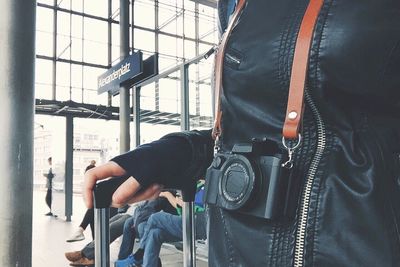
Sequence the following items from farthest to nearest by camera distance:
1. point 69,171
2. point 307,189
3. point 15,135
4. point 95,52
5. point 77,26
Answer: point 95,52 < point 77,26 < point 69,171 < point 15,135 < point 307,189


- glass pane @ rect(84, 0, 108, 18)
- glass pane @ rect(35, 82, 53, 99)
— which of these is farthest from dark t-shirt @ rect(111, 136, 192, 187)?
glass pane @ rect(84, 0, 108, 18)

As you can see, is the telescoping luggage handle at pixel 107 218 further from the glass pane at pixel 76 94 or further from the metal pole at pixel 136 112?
the glass pane at pixel 76 94

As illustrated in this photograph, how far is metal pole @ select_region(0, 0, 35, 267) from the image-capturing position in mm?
3730

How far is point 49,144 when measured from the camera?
11203mm

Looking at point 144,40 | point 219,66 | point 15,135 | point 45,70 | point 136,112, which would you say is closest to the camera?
point 219,66

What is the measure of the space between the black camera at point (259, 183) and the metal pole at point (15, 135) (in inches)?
143

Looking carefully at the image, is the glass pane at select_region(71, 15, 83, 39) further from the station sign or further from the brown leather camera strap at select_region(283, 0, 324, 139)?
the brown leather camera strap at select_region(283, 0, 324, 139)

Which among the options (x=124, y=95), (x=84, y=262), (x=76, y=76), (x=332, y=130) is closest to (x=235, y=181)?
(x=332, y=130)

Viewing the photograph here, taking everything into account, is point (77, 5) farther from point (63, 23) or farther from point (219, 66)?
point (219, 66)

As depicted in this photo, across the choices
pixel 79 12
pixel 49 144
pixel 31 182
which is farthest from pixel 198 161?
pixel 79 12

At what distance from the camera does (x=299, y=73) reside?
19.0 inches

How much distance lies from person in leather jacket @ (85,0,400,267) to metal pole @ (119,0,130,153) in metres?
6.23

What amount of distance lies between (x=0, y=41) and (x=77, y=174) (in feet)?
23.9

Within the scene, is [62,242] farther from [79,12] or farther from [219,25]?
[79,12]
